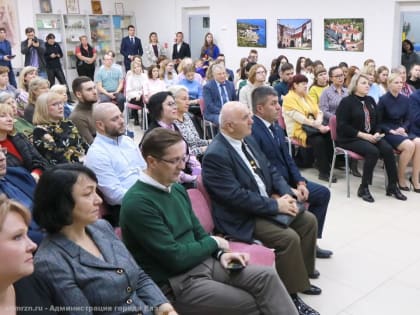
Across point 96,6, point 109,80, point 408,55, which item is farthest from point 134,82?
point 96,6

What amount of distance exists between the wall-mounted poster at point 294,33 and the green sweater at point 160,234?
8206mm

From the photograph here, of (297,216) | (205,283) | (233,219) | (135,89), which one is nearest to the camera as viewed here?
(205,283)

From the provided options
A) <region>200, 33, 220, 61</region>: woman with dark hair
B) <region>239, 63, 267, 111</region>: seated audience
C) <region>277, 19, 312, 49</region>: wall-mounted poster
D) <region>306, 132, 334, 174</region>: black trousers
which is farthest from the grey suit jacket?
<region>200, 33, 220, 61</region>: woman with dark hair

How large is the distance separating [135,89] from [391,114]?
453 cm

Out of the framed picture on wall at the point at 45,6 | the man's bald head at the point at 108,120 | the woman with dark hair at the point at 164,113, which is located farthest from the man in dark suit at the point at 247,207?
the framed picture on wall at the point at 45,6

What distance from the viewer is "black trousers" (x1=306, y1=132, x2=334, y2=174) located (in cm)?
543

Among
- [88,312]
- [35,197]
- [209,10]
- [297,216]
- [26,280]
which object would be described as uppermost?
[209,10]

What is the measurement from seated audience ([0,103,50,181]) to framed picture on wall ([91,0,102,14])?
10113mm

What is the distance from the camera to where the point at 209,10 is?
38.9ft

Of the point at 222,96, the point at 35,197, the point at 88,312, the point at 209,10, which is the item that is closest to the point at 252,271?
the point at 88,312

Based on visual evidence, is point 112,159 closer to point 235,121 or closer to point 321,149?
point 235,121

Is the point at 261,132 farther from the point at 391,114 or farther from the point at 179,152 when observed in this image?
the point at 391,114

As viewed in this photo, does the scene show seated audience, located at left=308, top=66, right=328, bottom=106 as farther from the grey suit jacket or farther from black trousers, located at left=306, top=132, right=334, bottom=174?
the grey suit jacket

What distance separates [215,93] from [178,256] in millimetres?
4360
